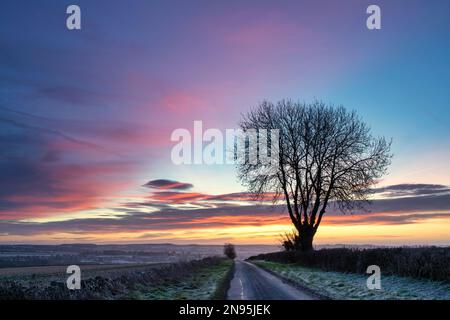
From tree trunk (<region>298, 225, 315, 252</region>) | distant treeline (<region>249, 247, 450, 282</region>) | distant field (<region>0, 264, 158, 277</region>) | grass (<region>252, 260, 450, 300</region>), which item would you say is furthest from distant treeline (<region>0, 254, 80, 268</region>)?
grass (<region>252, 260, 450, 300</region>)

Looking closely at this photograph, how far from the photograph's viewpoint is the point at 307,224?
43.0 metres

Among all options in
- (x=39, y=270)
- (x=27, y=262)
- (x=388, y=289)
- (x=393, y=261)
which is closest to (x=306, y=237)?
(x=393, y=261)

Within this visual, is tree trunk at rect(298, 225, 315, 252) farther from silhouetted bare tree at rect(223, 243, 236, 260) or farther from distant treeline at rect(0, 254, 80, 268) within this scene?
silhouetted bare tree at rect(223, 243, 236, 260)

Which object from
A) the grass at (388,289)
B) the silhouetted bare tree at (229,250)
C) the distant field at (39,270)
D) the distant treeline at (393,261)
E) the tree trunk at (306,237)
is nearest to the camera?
the grass at (388,289)

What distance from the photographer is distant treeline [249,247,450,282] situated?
19.4 metres

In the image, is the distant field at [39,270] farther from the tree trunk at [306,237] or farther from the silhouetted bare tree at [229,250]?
the silhouetted bare tree at [229,250]

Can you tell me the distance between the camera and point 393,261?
78.5 ft

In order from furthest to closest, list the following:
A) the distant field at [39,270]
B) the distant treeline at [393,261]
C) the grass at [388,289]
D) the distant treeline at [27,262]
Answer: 1. the distant treeline at [27,262]
2. the distant field at [39,270]
3. the distant treeline at [393,261]
4. the grass at [388,289]

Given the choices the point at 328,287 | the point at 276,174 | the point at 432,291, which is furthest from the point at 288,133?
the point at 432,291

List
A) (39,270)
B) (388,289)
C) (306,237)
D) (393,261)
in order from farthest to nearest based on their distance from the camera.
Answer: (39,270) → (306,237) → (393,261) → (388,289)

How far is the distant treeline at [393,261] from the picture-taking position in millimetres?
19438

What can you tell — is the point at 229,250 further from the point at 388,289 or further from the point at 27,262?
the point at 388,289

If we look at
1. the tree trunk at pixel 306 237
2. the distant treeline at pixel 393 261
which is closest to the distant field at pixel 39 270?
the tree trunk at pixel 306 237
